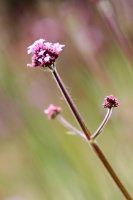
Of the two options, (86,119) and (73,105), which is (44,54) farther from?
(86,119)

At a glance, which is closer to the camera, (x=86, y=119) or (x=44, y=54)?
(x=44, y=54)

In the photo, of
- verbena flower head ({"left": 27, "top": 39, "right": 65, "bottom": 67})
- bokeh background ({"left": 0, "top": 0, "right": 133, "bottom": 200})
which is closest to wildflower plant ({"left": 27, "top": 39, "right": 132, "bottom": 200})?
verbena flower head ({"left": 27, "top": 39, "right": 65, "bottom": 67})

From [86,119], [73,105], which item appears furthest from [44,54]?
[86,119]

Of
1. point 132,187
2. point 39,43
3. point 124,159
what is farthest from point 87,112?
point 39,43

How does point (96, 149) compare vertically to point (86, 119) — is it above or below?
below

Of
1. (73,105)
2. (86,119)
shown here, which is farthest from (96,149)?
(86,119)

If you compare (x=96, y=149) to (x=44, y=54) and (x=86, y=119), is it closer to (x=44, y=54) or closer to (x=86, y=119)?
(x=44, y=54)

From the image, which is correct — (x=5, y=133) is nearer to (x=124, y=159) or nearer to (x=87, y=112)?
(x=87, y=112)

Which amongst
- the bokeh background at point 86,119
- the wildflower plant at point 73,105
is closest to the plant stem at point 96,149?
the wildflower plant at point 73,105

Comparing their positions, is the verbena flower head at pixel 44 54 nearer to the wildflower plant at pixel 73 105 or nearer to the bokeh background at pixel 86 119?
the wildflower plant at pixel 73 105

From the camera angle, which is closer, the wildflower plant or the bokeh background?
the wildflower plant

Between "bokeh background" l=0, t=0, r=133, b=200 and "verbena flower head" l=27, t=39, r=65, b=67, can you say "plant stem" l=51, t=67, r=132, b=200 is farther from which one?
"bokeh background" l=0, t=0, r=133, b=200
